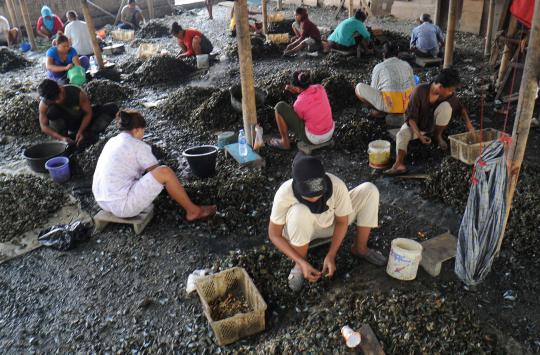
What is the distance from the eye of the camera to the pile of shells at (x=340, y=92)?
7.09 metres

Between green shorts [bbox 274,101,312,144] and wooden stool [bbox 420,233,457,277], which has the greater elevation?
green shorts [bbox 274,101,312,144]

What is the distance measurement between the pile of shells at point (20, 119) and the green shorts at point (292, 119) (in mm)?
4311

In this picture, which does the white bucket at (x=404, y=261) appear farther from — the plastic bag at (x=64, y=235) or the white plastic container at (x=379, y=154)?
the plastic bag at (x=64, y=235)

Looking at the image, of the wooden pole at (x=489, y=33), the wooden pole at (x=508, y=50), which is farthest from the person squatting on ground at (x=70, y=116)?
the wooden pole at (x=489, y=33)

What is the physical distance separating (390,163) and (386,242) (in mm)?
1614

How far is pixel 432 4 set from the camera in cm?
1252

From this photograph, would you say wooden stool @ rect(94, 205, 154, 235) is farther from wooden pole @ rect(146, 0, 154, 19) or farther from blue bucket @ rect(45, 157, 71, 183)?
wooden pole @ rect(146, 0, 154, 19)

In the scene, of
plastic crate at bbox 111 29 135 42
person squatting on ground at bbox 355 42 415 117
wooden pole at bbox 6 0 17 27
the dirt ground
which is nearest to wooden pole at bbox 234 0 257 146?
the dirt ground

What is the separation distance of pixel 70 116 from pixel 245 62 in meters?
2.61

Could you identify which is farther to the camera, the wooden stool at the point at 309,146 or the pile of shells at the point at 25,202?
the wooden stool at the point at 309,146

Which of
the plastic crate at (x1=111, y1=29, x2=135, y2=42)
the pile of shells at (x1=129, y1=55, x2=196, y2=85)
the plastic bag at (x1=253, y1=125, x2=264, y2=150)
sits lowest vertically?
the plastic bag at (x1=253, y1=125, x2=264, y2=150)

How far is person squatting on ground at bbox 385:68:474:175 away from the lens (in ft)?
16.1

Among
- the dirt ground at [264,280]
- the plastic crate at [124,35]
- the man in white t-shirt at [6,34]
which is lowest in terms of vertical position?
the dirt ground at [264,280]

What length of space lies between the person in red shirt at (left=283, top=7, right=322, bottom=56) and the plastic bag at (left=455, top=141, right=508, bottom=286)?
7.84 metres
